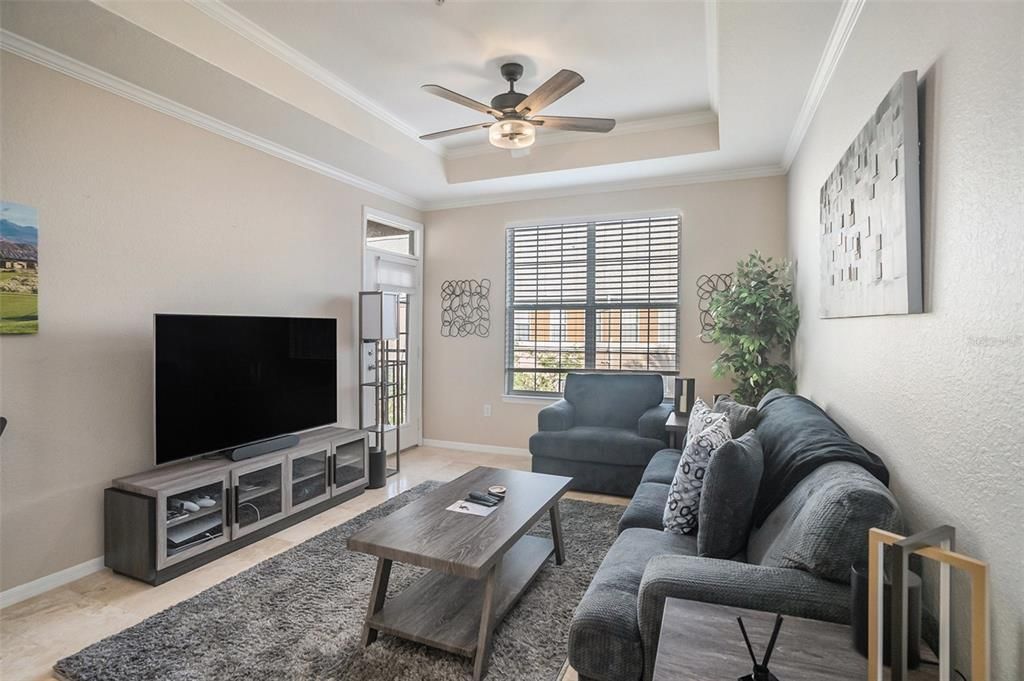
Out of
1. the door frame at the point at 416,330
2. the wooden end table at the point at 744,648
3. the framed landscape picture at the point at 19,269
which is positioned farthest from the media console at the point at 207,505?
the wooden end table at the point at 744,648

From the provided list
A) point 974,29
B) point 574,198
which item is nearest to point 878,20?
point 974,29

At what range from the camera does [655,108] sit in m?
3.91

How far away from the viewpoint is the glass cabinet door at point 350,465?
12.6 feet

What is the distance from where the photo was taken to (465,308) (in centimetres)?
555

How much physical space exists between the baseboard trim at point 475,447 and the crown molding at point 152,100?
2.80m

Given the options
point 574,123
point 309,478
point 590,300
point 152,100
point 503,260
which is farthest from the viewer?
point 503,260

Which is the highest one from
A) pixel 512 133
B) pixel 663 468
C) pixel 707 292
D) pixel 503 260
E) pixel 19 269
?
pixel 512 133

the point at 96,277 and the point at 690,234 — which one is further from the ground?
the point at 690,234

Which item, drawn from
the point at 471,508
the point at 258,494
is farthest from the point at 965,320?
the point at 258,494

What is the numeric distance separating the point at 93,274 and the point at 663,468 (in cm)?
340

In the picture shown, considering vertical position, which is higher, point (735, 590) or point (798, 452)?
point (798, 452)

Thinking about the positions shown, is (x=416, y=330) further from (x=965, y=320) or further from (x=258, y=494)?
(x=965, y=320)

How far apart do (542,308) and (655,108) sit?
2172mm

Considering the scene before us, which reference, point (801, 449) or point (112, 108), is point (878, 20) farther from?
point (112, 108)
